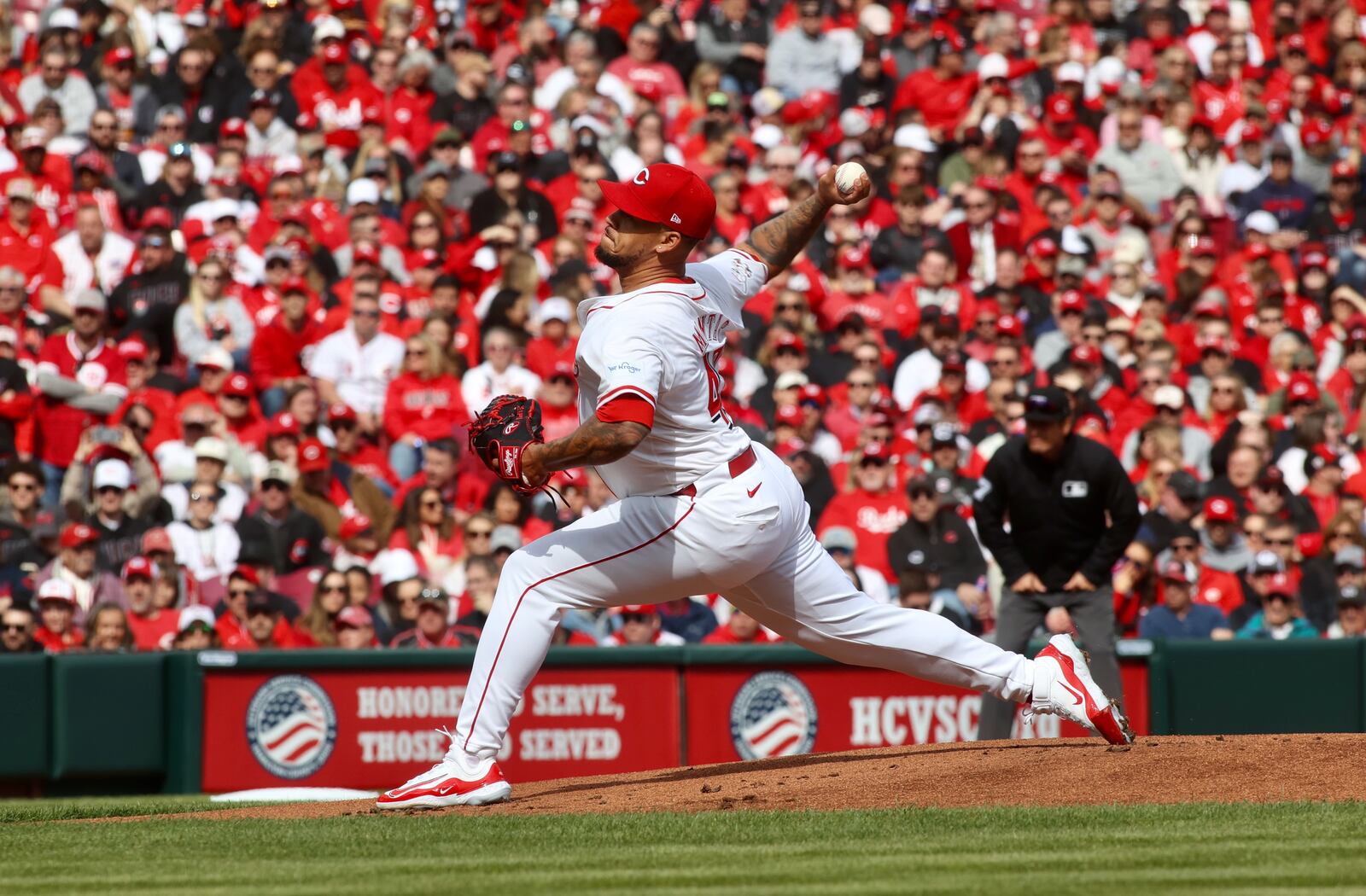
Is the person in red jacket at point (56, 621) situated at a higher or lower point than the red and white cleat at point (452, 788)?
higher

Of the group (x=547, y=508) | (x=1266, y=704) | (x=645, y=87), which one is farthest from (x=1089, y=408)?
(x=645, y=87)

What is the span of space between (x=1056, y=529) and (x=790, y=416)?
354 centimetres

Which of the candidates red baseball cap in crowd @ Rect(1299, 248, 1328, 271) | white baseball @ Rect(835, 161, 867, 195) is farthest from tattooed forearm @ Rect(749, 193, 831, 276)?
red baseball cap in crowd @ Rect(1299, 248, 1328, 271)

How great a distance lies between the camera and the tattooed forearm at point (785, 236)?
266 inches

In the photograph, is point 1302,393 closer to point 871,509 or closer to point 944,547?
point 944,547

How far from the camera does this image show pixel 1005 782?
627 centimetres

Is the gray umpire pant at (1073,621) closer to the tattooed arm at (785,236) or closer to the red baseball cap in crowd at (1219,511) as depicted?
the red baseball cap in crowd at (1219,511)

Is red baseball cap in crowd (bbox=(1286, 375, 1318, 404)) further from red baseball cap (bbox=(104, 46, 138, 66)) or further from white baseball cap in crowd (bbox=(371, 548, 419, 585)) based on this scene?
red baseball cap (bbox=(104, 46, 138, 66))

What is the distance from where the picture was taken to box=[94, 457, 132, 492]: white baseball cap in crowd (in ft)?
39.6

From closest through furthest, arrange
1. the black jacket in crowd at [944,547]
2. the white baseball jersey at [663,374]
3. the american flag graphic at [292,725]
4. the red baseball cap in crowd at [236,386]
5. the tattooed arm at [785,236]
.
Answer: the white baseball jersey at [663,374], the tattooed arm at [785,236], the american flag graphic at [292,725], the black jacket in crowd at [944,547], the red baseball cap in crowd at [236,386]

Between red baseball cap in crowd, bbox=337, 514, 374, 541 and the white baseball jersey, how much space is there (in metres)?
5.94

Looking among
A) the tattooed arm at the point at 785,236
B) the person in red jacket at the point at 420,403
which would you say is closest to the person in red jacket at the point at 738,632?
the person in red jacket at the point at 420,403

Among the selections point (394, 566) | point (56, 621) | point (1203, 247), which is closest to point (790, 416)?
point (394, 566)

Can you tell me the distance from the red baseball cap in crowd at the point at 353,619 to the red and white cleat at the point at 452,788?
4.95 metres
